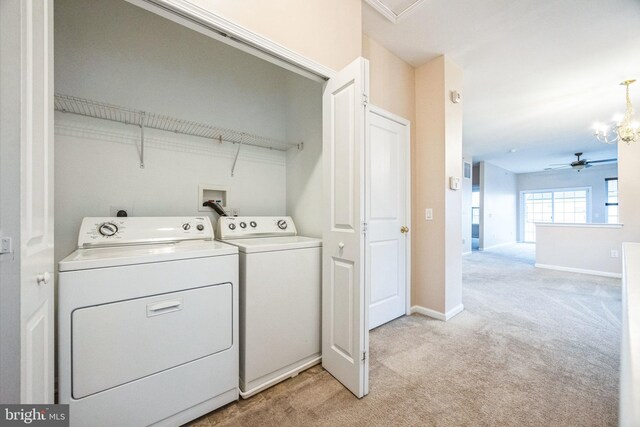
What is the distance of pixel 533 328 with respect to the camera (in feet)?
7.61

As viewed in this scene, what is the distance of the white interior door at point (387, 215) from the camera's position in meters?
2.34

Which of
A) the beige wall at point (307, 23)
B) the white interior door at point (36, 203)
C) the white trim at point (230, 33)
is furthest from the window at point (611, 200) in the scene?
the white interior door at point (36, 203)

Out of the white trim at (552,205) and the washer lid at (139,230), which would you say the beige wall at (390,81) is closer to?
the washer lid at (139,230)

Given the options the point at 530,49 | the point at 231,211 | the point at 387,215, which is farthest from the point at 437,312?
the point at 530,49

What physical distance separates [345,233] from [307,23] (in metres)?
1.32

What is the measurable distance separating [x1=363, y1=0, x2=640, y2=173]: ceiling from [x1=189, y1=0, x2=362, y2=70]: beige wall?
1.47 feet

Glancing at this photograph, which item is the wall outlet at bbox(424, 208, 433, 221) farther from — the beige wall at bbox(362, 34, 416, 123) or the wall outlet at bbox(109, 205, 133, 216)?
the wall outlet at bbox(109, 205, 133, 216)

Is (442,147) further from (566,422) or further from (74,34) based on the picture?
(74,34)

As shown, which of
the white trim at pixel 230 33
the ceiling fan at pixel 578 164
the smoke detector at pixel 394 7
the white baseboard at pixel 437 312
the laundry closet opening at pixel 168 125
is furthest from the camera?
the ceiling fan at pixel 578 164

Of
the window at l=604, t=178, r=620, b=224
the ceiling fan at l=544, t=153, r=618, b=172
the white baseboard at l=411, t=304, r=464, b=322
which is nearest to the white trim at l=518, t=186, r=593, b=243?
the window at l=604, t=178, r=620, b=224

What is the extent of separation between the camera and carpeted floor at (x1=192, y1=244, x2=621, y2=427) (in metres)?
1.30

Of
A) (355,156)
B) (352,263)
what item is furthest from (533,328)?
(355,156)

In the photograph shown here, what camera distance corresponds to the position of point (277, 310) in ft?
4.98

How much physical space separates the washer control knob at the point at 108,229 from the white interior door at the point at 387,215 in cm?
188
